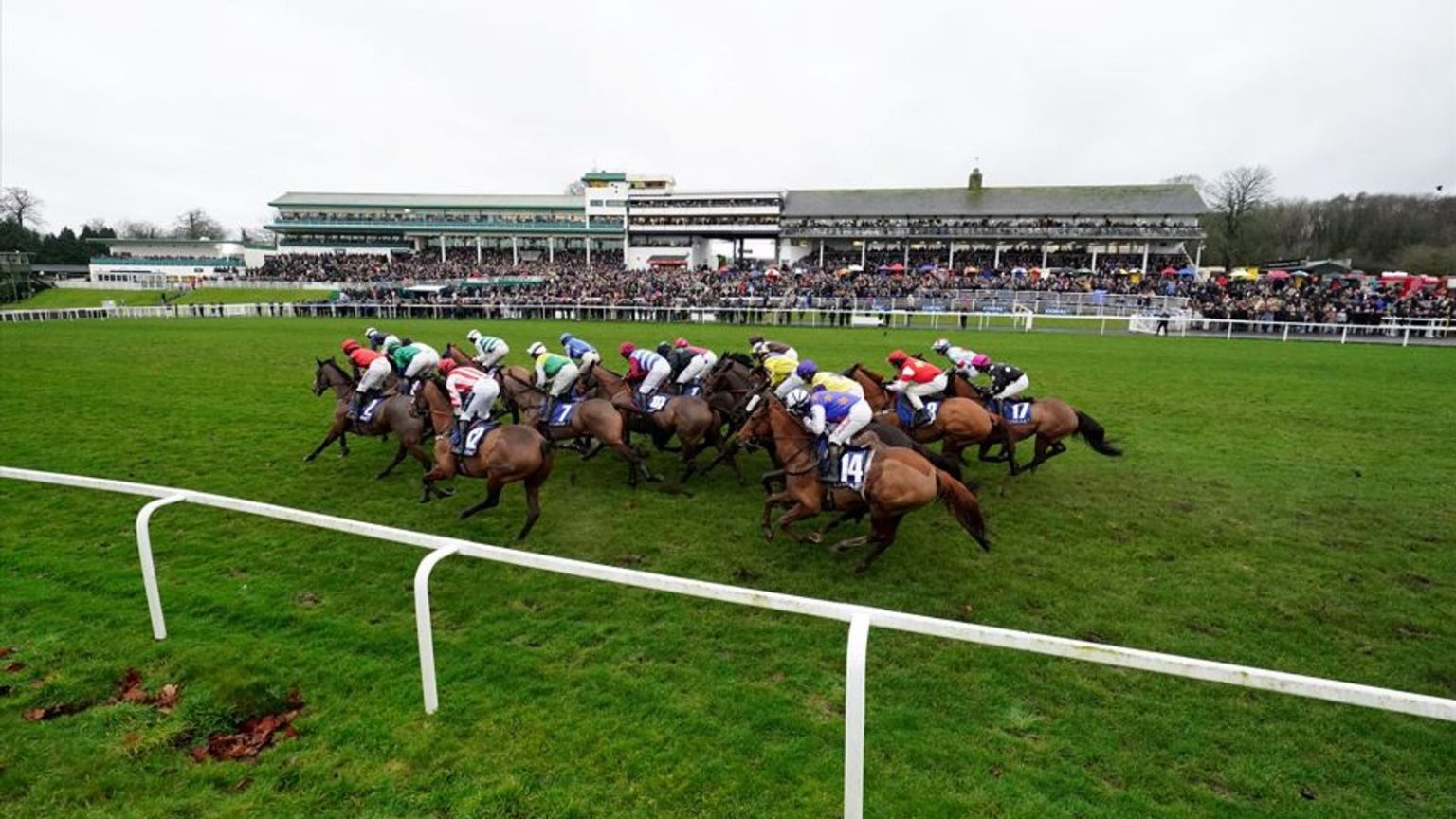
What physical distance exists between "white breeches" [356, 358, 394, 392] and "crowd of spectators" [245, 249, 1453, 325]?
81.9ft

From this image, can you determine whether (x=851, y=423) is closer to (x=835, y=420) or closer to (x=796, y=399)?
(x=835, y=420)

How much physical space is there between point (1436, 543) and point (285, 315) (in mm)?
42268

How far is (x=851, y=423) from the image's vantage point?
19.2 ft

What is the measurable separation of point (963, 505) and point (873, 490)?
661 mm

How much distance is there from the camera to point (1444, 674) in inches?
165

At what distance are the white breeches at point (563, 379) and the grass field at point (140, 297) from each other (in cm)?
4830

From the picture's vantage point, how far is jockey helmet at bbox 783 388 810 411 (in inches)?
252

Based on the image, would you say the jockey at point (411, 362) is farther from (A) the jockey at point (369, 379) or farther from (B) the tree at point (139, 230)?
(B) the tree at point (139, 230)

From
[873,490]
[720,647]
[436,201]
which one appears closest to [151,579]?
[720,647]

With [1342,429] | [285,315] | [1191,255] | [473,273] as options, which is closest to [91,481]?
[1342,429]

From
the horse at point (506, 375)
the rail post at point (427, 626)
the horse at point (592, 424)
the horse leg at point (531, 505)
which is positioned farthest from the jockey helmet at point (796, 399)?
the rail post at point (427, 626)

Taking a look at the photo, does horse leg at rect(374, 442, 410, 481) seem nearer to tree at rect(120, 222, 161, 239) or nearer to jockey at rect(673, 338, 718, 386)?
jockey at rect(673, 338, 718, 386)

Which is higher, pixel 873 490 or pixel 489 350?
pixel 489 350

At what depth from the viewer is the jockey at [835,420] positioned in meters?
5.85
